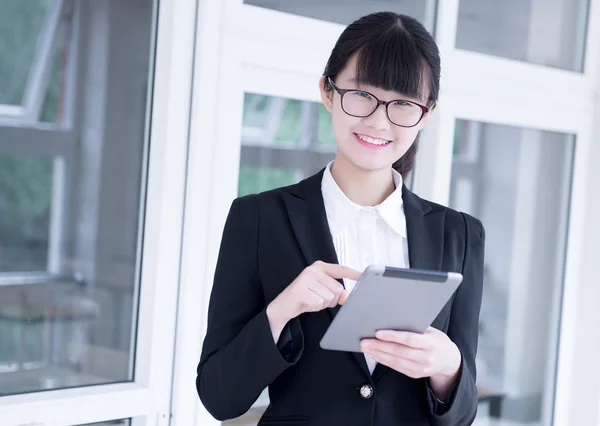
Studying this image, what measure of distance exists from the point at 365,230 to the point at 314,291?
0.24 meters

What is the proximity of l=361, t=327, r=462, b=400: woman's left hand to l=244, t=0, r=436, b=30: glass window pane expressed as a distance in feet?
4.05

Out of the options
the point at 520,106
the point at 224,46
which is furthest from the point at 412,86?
the point at 520,106

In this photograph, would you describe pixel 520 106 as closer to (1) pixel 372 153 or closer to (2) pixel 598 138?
(2) pixel 598 138

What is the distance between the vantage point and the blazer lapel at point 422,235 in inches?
48.1

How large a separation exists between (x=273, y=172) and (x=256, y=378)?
118cm

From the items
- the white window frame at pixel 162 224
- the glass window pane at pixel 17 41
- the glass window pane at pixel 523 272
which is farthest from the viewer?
the glass window pane at pixel 17 41

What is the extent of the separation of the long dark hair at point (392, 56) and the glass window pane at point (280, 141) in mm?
878

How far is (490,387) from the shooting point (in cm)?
296

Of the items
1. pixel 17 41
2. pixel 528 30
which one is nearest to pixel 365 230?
pixel 528 30

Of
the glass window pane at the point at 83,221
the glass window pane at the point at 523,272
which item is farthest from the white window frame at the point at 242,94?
the glass window pane at the point at 523,272

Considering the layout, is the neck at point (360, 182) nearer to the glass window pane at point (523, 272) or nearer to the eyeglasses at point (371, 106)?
the eyeglasses at point (371, 106)

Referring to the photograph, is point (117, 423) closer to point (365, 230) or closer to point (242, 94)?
point (242, 94)

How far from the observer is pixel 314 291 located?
104 centimetres

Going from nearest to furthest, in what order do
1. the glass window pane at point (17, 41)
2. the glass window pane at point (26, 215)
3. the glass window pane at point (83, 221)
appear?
the glass window pane at point (83, 221)
the glass window pane at point (17, 41)
the glass window pane at point (26, 215)
